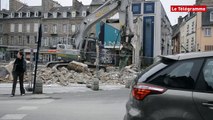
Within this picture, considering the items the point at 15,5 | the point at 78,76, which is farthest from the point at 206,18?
the point at 15,5

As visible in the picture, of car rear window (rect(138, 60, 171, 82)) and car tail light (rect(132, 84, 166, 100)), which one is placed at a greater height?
car rear window (rect(138, 60, 171, 82))

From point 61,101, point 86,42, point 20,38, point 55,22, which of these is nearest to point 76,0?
point 55,22

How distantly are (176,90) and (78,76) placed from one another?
55.4ft

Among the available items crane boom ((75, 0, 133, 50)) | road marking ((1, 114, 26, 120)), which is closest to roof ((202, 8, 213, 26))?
crane boom ((75, 0, 133, 50))

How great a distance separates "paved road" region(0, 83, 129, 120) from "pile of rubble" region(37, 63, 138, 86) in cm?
589

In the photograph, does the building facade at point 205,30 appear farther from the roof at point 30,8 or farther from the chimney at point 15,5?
the chimney at point 15,5

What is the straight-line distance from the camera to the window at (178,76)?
4.25 meters

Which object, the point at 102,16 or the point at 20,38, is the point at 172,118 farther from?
the point at 20,38

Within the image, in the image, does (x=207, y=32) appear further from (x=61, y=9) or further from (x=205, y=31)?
(x=61, y=9)

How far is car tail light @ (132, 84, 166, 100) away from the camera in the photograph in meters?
4.36

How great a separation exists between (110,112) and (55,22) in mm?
68794

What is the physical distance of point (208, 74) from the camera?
4.20 m

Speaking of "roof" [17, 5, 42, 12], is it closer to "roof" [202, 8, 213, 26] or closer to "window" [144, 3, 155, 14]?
"roof" [202, 8, 213, 26]

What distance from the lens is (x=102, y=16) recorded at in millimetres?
24812
